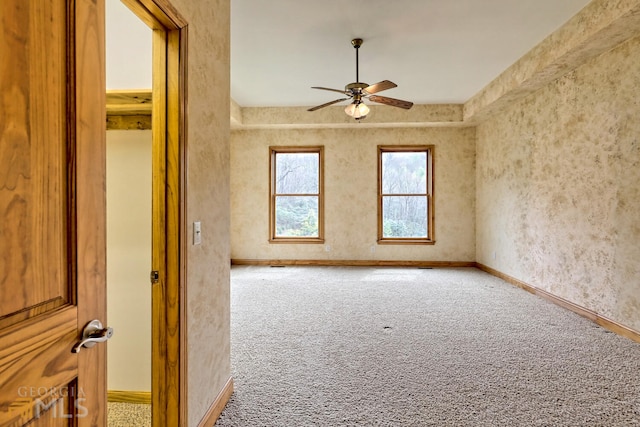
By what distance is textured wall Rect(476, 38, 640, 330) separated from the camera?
3.12 m

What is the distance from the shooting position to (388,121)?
6191 millimetres

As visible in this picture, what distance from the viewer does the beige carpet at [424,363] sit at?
1.95 meters

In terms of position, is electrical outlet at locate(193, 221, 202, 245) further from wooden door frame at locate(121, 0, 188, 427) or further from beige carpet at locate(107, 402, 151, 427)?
beige carpet at locate(107, 402, 151, 427)

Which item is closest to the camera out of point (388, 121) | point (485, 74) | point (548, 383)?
point (548, 383)

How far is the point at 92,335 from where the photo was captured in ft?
2.84

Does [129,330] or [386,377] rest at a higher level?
[129,330]

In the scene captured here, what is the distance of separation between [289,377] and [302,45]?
341cm

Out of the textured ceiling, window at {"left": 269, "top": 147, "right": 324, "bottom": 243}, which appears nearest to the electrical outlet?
the textured ceiling

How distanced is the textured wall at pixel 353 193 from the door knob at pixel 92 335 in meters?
5.85

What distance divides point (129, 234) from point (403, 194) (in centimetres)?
545

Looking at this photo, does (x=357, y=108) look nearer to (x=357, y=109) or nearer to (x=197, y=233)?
(x=357, y=109)

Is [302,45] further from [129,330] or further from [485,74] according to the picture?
[129,330]

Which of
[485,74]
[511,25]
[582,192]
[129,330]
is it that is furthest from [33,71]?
[485,74]

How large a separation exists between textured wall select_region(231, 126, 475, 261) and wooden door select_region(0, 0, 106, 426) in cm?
584
